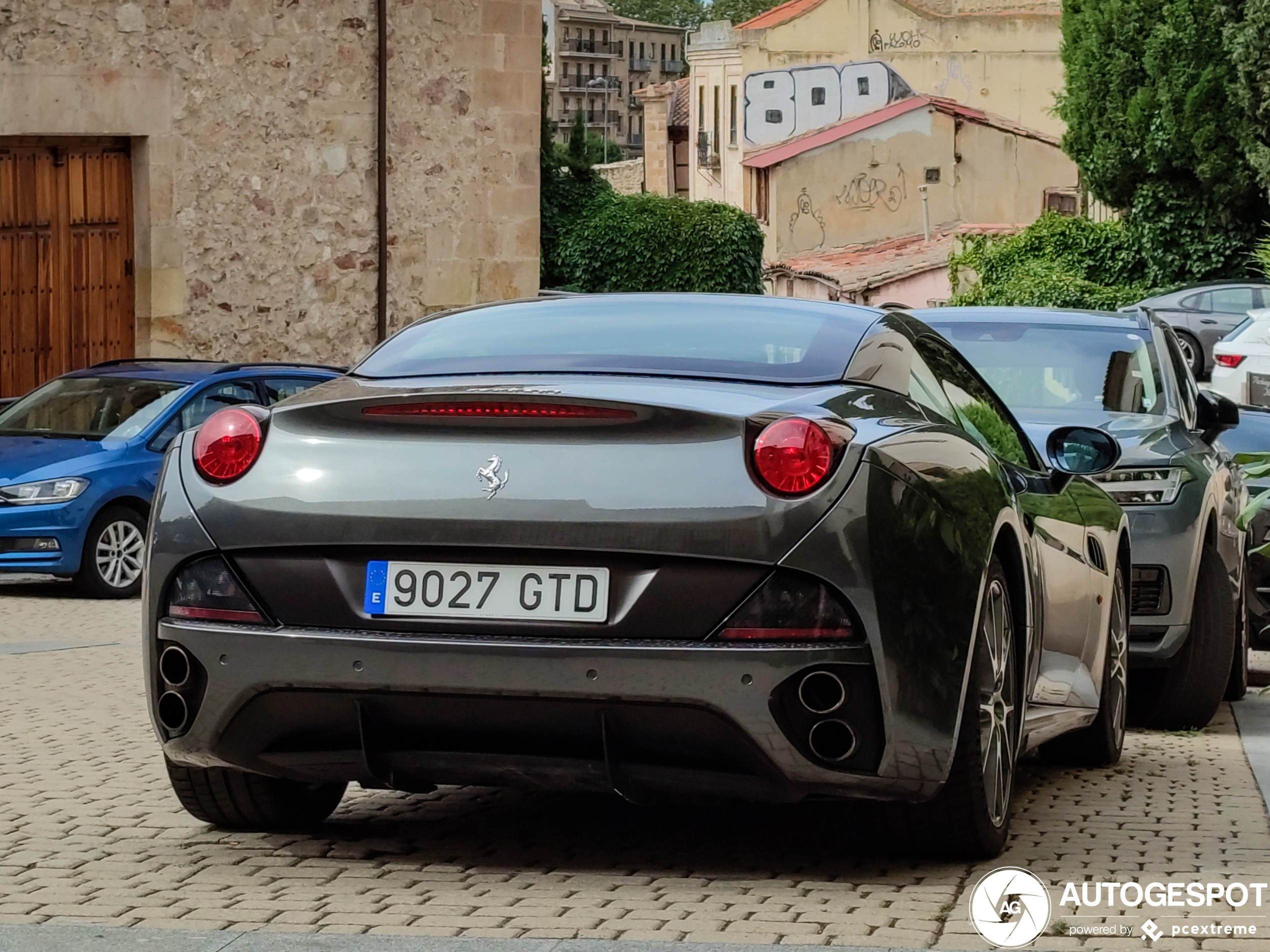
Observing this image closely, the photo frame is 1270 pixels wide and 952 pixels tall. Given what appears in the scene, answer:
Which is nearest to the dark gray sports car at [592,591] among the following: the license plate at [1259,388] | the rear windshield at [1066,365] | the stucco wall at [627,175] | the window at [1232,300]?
the rear windshield at [1066,365]

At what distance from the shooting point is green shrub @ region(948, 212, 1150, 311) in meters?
37.4

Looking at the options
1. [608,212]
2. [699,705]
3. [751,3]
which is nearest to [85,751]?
[699,705]

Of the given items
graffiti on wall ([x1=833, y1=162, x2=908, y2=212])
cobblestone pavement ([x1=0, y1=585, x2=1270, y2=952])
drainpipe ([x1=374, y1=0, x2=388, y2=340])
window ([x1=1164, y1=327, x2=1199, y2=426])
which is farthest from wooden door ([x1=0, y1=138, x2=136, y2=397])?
graffiti on wall ([x1=833, y1=162, x2=908, y2=212])

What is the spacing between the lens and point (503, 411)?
4.89 m

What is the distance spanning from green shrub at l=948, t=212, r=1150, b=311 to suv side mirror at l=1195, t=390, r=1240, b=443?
26.1 meters

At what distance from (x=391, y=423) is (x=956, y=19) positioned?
2830 inches

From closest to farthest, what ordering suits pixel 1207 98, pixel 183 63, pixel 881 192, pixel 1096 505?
pixel 1096 505
pixel 183 63
pixel 1207 98
pixel 881 192

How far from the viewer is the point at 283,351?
22.9 meters

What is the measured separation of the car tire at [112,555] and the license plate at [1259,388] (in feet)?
40.8

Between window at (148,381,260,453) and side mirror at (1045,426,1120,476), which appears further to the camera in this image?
window at (148,381,260,453)

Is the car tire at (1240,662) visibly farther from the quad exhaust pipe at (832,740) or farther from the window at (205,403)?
the window at (205,403)

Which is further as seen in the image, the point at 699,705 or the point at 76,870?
the point at 76,870

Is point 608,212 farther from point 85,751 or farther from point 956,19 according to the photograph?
point 956,19

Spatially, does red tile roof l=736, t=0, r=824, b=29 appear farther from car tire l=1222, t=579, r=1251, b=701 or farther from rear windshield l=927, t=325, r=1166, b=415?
car tire l=1222, t=579, r=1251, b=701
